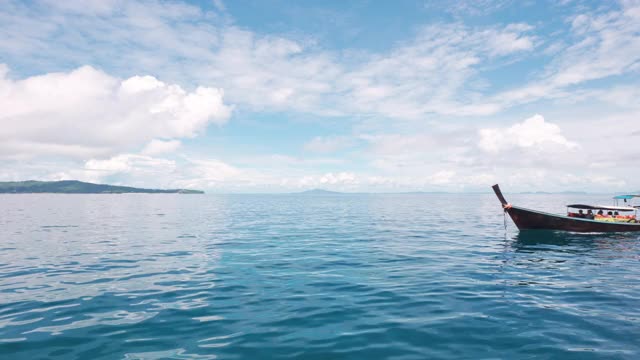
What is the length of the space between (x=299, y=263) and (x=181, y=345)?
12984mm

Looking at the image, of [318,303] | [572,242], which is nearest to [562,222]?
[572,242]

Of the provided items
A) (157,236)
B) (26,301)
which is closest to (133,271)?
(26,301)

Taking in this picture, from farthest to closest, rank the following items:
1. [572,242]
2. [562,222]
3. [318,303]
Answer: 1. [562,222]
2. [572,242]
3. [318,303]

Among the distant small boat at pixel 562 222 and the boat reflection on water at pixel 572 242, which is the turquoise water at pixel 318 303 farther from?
the distant small boat at pixel 562 222

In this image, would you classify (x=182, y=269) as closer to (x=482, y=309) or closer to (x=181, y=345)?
(x=181, y=345)

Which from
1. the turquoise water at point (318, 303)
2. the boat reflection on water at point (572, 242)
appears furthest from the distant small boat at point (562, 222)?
the turquoise water at point (318, 303)

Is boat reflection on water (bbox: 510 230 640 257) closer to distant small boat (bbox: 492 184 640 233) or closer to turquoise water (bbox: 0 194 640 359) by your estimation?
distant small boat (bbox: 492 184 640 233)

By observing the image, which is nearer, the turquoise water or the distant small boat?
the turquoise water

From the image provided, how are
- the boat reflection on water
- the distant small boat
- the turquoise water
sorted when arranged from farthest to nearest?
the distant small boat → the boat reflection on water → the turquoise water

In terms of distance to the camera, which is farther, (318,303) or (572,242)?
(572,242)

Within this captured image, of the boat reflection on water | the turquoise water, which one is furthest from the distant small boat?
the turquoise water

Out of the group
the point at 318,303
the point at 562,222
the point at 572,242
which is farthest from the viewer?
the point at 562,222

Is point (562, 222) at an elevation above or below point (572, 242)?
above

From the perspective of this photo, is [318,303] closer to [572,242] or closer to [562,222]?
[572,242]
